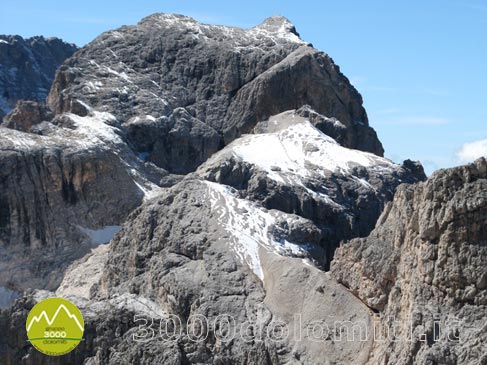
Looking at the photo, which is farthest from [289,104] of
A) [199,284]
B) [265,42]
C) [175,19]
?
[199,284]

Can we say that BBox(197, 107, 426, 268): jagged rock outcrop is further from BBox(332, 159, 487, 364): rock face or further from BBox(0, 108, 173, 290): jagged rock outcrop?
BBox(332, 159, 487, 364): rock face

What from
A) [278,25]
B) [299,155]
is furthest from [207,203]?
[278,25]

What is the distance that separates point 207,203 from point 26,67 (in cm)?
9243

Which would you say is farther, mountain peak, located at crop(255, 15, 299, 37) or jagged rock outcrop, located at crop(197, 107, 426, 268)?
mountain peak, located at crop(255, 15, 299, 37)

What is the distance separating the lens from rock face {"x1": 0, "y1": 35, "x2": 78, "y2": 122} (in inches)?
6029

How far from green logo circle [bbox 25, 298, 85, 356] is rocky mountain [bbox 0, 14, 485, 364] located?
1.64 feet

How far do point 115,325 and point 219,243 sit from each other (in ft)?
A: 25.7

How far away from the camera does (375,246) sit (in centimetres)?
6369

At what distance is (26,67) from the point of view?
161625 mm

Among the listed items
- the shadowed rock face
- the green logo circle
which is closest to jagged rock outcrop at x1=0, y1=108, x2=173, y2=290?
the shadowed rock face

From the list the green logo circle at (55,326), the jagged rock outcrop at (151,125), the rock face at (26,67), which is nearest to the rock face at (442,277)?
the green logo circle at (55,326)

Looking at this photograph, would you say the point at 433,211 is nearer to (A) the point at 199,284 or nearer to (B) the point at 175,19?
(A) the point at 199,284

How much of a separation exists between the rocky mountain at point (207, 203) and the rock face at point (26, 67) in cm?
3581

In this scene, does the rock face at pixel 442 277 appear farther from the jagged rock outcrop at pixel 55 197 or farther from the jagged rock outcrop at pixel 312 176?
the jagged rock outcrop at pixel 55 197
